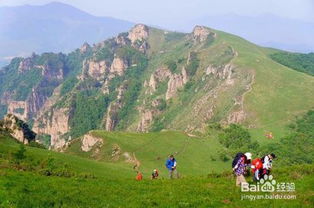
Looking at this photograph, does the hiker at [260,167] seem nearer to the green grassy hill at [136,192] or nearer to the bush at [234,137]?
the green grassy hill at [136,192]

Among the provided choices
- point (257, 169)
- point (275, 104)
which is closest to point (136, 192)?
point (257, 169)

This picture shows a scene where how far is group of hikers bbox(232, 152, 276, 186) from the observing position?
101 ft

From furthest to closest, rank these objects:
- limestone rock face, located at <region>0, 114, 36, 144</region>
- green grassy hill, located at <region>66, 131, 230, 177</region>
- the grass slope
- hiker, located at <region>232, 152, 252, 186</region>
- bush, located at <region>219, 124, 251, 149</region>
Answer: the grass slope, bush, located at <region>219, 124, 251, 149</region>, limestone rock face, located at <region>0, 114, 36, 144</region>, green grassy hill, located at <region>66, 131, 230, 177</region>, hiker, located at <region>232, 152, 252, 186</region>

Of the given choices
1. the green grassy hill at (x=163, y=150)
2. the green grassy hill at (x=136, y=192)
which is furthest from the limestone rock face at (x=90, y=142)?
the green grassy hill at (x=136, y=192)

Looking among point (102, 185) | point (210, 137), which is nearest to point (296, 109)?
point (210, 137)

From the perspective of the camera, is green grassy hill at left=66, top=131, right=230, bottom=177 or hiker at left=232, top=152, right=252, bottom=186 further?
green grassy hill at left=66, top=131, right=230, bottom=177

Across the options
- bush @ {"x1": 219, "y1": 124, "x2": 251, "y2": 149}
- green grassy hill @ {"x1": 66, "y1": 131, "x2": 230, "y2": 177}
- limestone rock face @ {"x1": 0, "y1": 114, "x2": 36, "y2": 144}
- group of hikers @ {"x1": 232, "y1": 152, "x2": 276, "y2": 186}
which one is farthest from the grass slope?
group of hikers @ {"x1": 232, "y1": 152, "x2": 276, "y2": 186}

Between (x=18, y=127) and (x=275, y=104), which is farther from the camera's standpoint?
(x=275, y=104)

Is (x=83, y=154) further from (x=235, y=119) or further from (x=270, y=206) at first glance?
(x=270, y=206)

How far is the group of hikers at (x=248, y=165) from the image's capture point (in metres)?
30.9

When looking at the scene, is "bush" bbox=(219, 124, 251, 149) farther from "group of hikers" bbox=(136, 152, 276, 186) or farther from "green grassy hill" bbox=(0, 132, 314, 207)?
"group of hikers" bbox=(136, 152, 276, 186)

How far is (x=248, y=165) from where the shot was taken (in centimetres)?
3181

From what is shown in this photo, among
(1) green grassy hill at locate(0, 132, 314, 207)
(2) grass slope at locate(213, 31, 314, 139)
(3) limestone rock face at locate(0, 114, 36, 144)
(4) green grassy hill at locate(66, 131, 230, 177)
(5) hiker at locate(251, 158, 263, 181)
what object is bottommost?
(1) green grassy hill at locate(0, 132, 314, 207)

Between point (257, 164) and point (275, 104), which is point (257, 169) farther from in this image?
point (275, 104)
